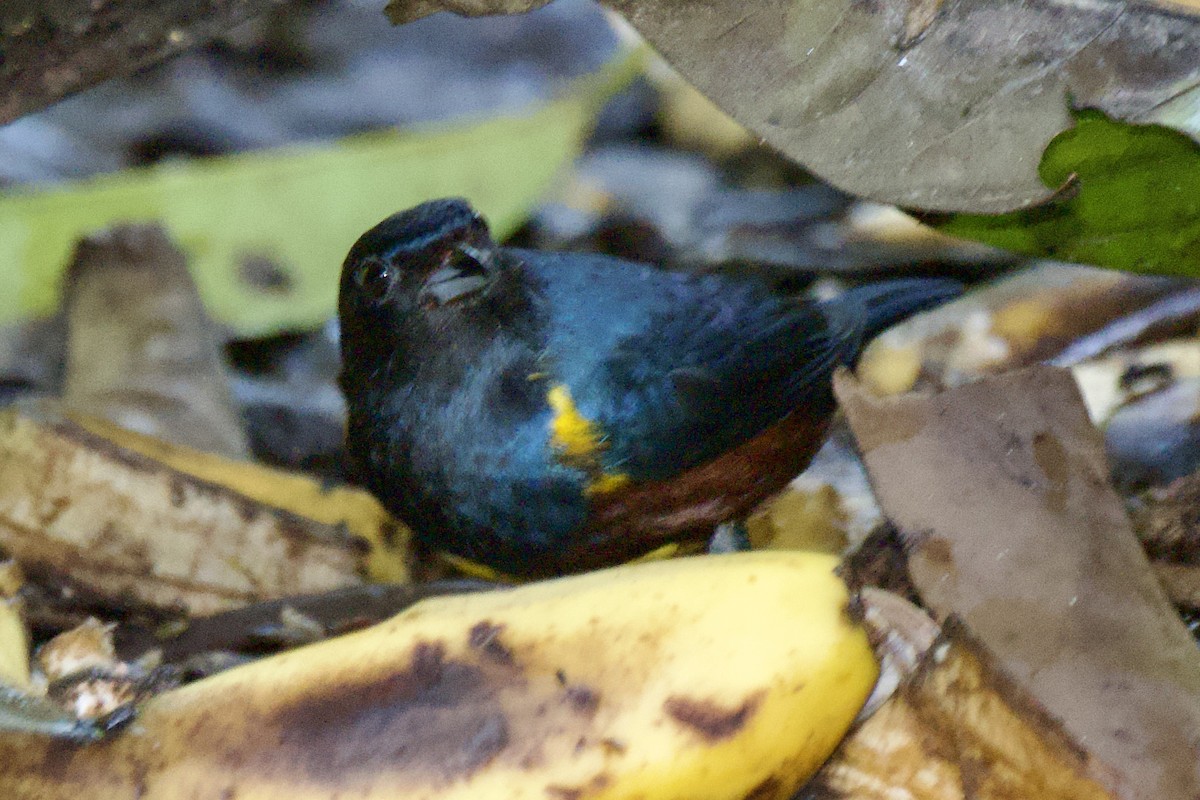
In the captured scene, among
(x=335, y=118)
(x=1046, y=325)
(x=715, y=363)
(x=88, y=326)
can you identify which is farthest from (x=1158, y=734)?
(x=335, y=118)

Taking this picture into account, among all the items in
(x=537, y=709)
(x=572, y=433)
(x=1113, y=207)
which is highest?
(x=1113, y=207)

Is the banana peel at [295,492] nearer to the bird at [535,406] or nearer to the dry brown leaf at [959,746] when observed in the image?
the bird at [535,406]

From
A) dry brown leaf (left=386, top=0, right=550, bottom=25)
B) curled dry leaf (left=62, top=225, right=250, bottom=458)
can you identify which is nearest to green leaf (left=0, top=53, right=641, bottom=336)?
curled dry leaf (left=62, top=225, right=250, bottom=458)

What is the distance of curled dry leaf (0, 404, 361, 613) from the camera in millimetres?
2350

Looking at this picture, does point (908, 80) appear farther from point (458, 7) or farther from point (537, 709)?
point (537, 709)

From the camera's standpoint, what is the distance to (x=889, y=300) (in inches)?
124

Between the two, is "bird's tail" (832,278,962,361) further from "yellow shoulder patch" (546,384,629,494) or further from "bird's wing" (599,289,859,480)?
"yellow shoulder patch" (546,384,629,494)

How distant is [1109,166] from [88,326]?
2.37 m

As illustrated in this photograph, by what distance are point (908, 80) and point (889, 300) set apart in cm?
112

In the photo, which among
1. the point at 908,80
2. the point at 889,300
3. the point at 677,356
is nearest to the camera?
the point at 908,80

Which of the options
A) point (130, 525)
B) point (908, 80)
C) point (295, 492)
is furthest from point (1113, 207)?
point (130, 525)

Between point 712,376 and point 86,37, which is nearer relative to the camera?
point 86,37

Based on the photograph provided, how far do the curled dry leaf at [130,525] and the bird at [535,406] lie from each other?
0.26m

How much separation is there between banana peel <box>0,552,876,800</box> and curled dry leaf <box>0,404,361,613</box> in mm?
669
